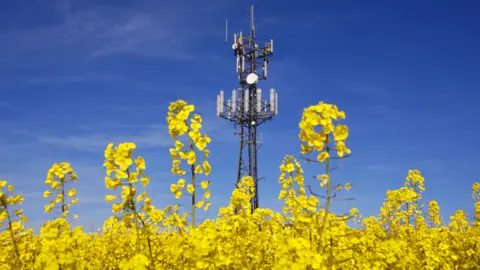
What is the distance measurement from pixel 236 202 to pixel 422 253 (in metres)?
3.44

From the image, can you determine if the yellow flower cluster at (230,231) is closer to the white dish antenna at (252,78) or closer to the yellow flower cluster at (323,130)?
the yellow flower cluster at (323,130)

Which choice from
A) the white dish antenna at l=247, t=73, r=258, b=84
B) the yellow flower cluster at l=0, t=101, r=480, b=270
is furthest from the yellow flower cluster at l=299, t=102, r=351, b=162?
the white dish antenna at l=247, t=73, r=258, b=84

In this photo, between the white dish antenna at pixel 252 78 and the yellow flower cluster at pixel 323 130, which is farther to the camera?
the white dish antenna at pixel 252 78

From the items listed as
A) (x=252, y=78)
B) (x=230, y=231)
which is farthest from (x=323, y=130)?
(x=252, y=78)

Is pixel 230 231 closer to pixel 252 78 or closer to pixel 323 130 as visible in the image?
pixel 323 130

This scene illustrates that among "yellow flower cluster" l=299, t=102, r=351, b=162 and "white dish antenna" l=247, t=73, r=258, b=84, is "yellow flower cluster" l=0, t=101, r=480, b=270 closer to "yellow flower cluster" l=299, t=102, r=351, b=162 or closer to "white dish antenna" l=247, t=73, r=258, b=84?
Answer: "yellow flower cluster" l=299, t=102, r=351, b=162

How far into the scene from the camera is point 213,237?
4.48m

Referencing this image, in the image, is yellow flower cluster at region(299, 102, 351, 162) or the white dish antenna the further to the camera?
the white dish antenna

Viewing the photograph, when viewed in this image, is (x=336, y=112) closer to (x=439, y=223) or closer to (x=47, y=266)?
(x=47, y=266)

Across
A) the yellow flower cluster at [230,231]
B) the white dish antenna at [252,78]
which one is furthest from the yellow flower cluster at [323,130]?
the white dish antenna at [252,78]

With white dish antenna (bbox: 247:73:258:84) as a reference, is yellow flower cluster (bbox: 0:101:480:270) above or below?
below

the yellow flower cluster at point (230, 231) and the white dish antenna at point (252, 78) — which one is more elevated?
the white dish antenna at point (252, 78)

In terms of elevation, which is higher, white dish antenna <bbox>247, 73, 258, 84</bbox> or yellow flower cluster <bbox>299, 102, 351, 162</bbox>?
white dish antenna <bbox>247, 73, 258, 84</bbox>

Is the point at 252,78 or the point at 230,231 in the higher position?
the point at 252,78
